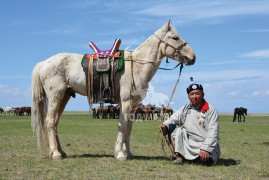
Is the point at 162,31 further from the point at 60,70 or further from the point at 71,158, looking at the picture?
the point at 71,158

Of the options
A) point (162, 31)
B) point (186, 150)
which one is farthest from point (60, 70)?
point (186, 150)

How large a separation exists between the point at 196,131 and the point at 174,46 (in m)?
1.87

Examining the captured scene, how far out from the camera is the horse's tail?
8.22 m

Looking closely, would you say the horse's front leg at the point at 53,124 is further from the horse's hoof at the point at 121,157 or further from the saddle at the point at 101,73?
the horse's hoof at the point at 121,157

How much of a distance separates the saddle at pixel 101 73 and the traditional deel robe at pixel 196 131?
5.35ft

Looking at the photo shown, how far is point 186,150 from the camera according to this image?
23.1 ft

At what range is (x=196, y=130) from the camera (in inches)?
277

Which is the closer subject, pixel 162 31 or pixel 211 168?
pixel 211 168

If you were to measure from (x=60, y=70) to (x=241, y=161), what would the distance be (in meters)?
4.06

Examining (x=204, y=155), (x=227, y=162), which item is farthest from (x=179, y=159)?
(x=227, y=162)

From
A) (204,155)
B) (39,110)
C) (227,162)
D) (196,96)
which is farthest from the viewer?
(39,110)

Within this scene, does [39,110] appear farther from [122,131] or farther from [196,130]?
[196,130]

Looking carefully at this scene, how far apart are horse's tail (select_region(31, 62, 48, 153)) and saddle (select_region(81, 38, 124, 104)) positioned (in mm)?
1059

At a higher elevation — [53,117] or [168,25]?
[168,25]
